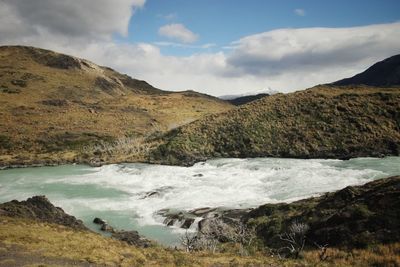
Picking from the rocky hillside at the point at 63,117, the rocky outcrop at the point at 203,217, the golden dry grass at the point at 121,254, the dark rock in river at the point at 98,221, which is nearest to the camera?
the golden dry grass at the point at 121,254

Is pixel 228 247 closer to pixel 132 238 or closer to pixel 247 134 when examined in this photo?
pixel 132 238

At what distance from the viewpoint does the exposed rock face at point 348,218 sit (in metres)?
28.0

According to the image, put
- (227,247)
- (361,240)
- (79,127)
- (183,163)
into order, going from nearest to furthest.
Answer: (361,240) < (227,247) < (183,163) < (79,127)

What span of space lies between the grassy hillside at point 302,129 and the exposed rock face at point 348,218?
49999 millimetres

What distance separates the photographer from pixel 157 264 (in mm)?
25359

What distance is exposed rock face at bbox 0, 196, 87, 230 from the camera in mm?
37300

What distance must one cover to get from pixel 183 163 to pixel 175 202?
3425 cm

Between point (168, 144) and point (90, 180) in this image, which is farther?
point (168, 144)

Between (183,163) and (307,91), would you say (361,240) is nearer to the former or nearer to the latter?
(183,163)

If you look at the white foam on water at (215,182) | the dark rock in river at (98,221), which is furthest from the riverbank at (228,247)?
the white foam on water at (215,182)

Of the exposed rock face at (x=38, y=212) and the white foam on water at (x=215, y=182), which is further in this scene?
the white foam on water at (x=215, y=182)

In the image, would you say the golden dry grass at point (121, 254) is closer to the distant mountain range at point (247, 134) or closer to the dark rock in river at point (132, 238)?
the dark rock in river at point (132, 238)

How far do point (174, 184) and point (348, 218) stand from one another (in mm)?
40094

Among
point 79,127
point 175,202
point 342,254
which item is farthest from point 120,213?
point 79,127
